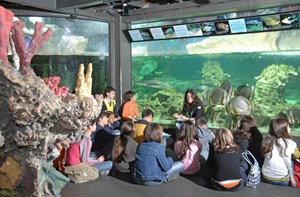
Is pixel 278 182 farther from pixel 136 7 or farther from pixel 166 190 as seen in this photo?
pixel 136 7

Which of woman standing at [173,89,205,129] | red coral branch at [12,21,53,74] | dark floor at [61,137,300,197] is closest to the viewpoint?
red coral branch at [12,21,53,74]

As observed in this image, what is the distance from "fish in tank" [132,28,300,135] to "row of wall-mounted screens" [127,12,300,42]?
0.31 metres

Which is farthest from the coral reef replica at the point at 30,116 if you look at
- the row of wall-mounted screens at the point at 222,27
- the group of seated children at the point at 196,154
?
the row of wall-mounted screens at the point at 222,27

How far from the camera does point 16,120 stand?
216 cm

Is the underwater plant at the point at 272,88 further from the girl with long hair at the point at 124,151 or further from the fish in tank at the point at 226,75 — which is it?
the girl with long hair at the point at 124,151

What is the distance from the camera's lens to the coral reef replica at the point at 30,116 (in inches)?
83.4

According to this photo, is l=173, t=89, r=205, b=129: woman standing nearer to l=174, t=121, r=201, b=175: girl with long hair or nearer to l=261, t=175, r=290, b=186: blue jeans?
l=174, t=121, r=201, b=175: girl with long hair

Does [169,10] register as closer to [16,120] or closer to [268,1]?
[268,1]

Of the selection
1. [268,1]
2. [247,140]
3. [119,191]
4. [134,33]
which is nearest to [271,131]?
[247,140]

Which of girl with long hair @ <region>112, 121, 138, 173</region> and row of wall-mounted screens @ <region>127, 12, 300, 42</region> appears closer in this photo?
girl with long hair @ <region>112, 121, 138, 173</region>

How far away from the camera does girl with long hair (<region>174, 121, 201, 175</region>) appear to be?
19.0ft

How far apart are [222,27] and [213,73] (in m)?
1.37

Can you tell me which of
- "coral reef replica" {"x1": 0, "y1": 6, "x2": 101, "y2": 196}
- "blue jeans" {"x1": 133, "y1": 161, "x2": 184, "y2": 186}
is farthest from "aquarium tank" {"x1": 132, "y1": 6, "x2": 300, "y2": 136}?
"coral reef replica" {"x1": 0, "y1": 6, "x2": 101, "y2": 196}

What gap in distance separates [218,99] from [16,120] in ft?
23.8
